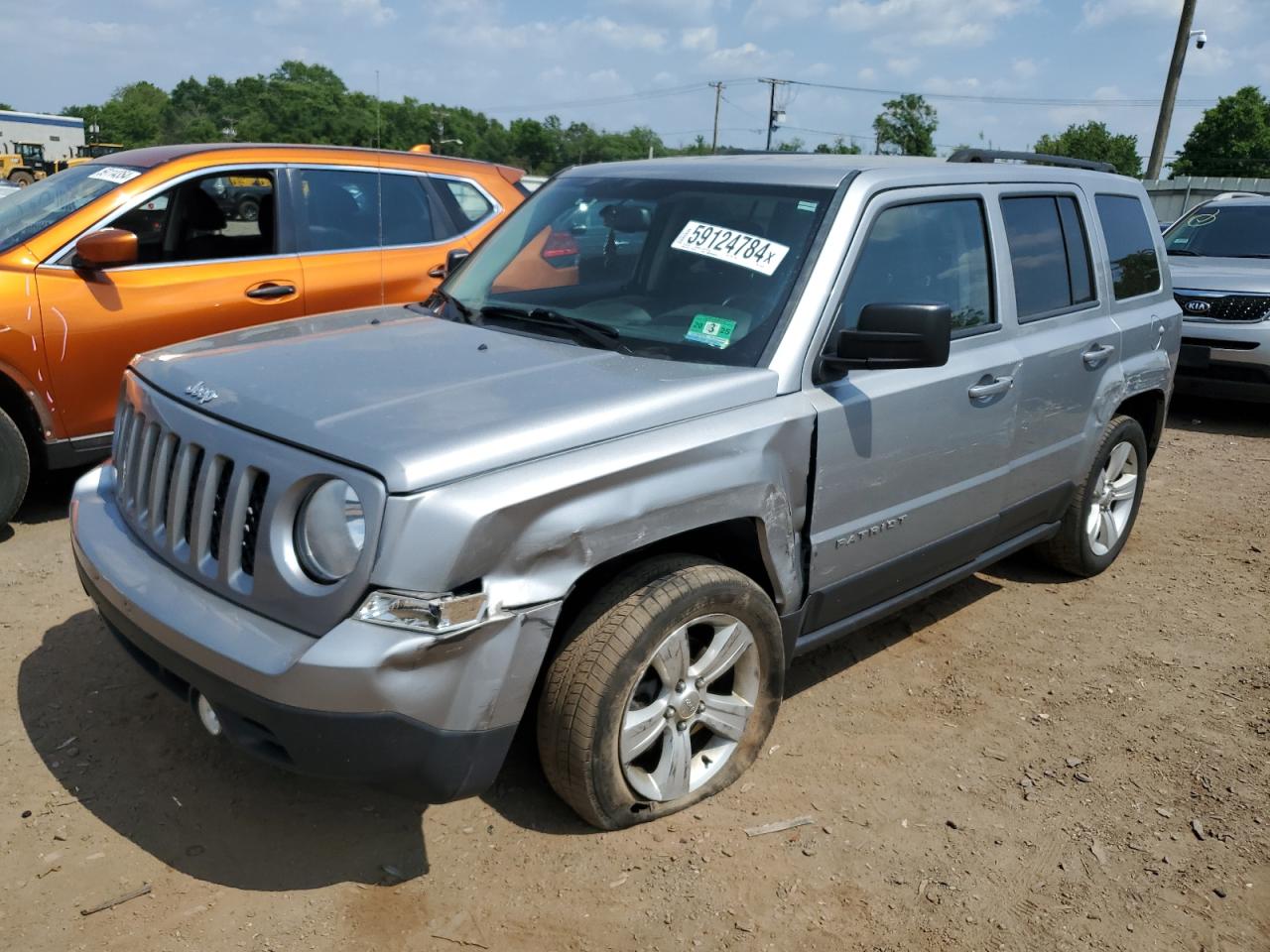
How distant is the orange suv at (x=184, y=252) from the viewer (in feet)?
16.0

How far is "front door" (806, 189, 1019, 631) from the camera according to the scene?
329 cm

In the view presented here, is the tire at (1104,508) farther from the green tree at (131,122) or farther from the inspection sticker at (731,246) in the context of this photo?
the green tree at (131,122)

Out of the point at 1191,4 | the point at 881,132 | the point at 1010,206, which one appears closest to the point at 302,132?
the point at 1191,4

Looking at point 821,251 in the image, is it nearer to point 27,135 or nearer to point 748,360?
point 748,360

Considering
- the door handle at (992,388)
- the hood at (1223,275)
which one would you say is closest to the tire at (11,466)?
the door handle at (992,388)

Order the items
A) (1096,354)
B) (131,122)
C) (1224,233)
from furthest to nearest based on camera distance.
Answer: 1. (131,122)
2. (1224,233)
3. (1096,354)

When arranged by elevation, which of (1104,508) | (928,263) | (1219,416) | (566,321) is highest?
(928,263)

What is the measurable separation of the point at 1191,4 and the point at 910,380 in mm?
24042

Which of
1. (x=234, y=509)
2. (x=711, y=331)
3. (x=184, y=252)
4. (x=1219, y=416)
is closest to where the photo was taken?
(x=234, y=509)

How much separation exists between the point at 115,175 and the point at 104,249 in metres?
0.70

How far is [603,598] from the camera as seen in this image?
276 cm

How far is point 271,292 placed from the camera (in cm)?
556

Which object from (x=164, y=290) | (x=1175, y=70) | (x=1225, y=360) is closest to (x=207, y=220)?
(x=164, y=290)

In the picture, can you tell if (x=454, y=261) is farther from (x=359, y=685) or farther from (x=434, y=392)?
(x=359, y=685)
